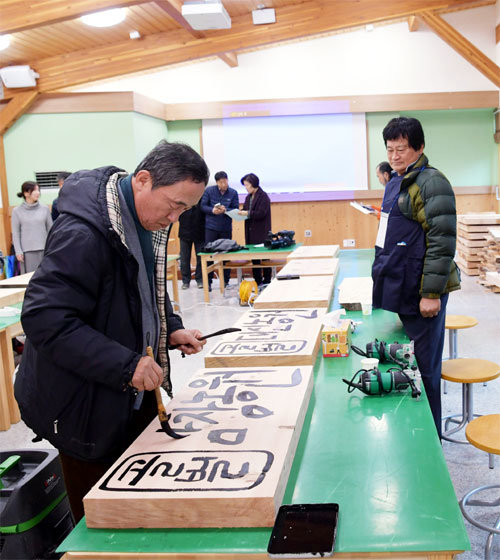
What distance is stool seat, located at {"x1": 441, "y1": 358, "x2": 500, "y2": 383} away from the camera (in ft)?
9.62

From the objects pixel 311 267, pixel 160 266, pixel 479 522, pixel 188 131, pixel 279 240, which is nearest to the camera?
pixel 160 266

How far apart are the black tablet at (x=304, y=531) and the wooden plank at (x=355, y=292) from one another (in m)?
1.92

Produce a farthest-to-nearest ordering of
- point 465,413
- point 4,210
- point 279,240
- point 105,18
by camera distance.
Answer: point 4,210 < point 105,18 < point 279,240 < point 465,413

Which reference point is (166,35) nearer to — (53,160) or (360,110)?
(53,160)

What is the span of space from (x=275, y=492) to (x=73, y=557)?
0.41m

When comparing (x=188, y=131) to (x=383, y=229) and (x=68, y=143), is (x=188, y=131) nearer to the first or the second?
(x=68, y=143)

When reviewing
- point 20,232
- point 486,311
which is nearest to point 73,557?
point 486,311

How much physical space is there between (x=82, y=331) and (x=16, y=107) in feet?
27.3

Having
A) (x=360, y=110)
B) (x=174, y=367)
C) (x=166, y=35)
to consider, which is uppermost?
(x=166, y=35)

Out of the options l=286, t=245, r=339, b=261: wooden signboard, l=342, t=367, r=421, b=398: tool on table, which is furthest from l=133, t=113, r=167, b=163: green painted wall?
l=342, t=367, r=421, b=398: tool on table

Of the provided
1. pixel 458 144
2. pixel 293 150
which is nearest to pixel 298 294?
pixel 293 150

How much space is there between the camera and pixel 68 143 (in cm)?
899

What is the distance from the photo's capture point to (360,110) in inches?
383

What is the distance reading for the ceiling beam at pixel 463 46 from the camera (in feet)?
28.4
